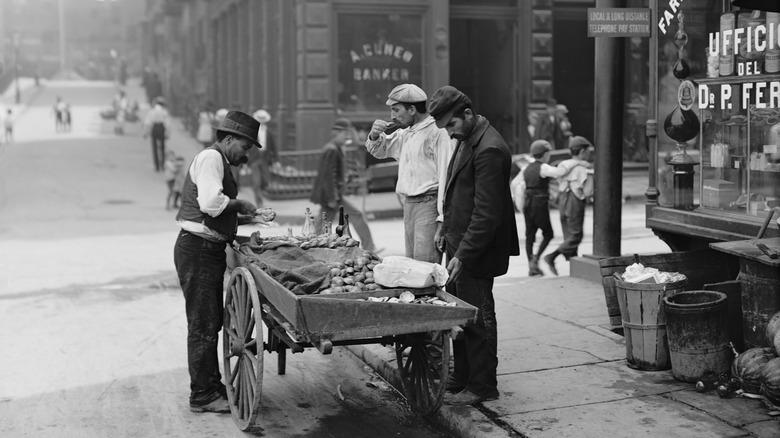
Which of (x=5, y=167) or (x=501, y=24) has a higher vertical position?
(x=501, y=24)

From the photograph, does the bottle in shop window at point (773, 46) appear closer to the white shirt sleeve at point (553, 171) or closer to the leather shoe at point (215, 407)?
the white shirt sleeve at point (553, 171)

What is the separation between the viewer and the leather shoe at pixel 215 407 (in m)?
6.98

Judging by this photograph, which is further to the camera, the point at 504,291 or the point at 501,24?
the point at 501,24

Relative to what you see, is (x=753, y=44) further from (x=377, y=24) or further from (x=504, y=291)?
(x=377, y=24)

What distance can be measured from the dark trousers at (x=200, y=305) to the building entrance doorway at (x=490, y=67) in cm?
1846

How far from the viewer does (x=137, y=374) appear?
8.05 metres

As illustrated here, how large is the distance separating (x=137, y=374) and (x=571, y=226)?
596 centimetres

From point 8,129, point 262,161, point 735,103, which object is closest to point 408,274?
point 735,103

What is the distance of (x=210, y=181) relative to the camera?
680cm

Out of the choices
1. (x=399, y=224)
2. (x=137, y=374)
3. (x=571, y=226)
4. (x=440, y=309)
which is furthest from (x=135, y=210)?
(x=440, y=309)

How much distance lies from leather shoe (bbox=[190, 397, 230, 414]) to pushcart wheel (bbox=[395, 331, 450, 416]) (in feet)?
4.13

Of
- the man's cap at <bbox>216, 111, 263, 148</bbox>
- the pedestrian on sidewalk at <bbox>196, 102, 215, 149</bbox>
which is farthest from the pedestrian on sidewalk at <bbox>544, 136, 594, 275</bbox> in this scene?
the pedestrian on sidewalk at <bbox>196, 102, 215, 149</bbox>

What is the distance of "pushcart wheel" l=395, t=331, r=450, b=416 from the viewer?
21.2ft

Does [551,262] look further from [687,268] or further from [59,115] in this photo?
[59,115]
